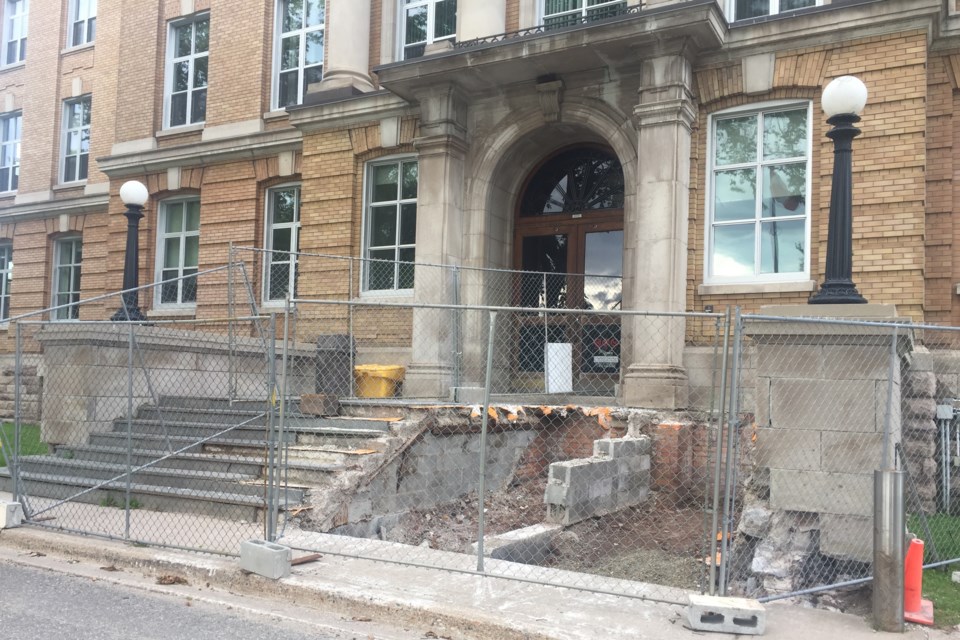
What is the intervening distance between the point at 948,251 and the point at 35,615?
10900mm

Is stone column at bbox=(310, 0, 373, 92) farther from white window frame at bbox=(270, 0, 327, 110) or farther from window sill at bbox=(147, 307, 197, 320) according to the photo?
window sill at bbox=(147, 307, 197, 320)

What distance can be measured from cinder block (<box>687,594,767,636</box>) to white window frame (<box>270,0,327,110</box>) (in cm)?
1391

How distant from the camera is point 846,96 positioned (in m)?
7.21

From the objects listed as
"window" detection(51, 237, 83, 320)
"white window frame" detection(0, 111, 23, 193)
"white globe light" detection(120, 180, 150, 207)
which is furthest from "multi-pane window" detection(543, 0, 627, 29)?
"white window frame" detection(0, 111, 23, 193)

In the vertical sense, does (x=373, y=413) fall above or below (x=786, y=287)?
below

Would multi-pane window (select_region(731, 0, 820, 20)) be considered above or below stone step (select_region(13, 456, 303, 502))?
above

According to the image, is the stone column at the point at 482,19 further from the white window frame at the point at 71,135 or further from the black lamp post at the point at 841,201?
the white window frame at the point at 71,135

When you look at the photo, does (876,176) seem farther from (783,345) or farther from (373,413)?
(373,413)

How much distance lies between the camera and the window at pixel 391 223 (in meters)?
14.1

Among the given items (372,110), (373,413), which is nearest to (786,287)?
(373,413)

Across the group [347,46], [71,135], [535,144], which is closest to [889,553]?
[535,144]

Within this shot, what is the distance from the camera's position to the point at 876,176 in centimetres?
1035

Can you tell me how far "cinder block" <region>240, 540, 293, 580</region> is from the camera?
5996 mm

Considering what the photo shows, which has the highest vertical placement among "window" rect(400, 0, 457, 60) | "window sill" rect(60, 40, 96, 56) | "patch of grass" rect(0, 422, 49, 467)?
"window sill" rect(60, 40, 96, 56)
